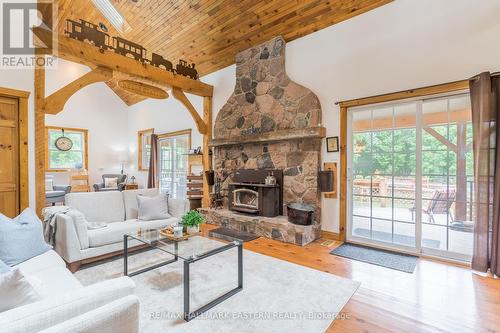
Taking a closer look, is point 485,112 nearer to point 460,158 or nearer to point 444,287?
point 460,158

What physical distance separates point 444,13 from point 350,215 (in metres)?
2.87

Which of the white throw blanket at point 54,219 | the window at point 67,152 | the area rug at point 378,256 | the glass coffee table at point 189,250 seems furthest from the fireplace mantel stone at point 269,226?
the window at point 67,152

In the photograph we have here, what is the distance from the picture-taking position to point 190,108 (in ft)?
17.3

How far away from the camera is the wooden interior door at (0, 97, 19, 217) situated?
3.31 metres

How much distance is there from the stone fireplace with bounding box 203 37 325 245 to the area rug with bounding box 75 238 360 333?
1.11 metres

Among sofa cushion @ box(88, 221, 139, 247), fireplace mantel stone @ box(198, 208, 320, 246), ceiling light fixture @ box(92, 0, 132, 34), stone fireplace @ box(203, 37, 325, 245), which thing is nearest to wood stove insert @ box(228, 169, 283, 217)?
stone fireplace @ box(203, 37, 325, 245)

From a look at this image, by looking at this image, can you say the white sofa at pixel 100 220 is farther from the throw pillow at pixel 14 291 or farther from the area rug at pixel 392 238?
the area rug at pixel 392 238

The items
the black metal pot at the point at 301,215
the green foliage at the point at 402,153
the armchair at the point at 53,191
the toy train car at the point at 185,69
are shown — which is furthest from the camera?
the armchair at the point at 53,191

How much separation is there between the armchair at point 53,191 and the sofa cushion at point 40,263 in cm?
488

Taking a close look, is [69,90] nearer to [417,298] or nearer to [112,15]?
[112,15]

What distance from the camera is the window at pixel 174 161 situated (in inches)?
264

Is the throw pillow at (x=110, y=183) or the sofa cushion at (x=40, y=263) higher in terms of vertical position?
the throw pillow at (x=110, y=183)

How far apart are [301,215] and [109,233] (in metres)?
2.60

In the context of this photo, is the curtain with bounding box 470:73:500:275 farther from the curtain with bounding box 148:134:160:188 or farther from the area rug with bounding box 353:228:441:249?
the curtain with bounding box 148:134:160:188
